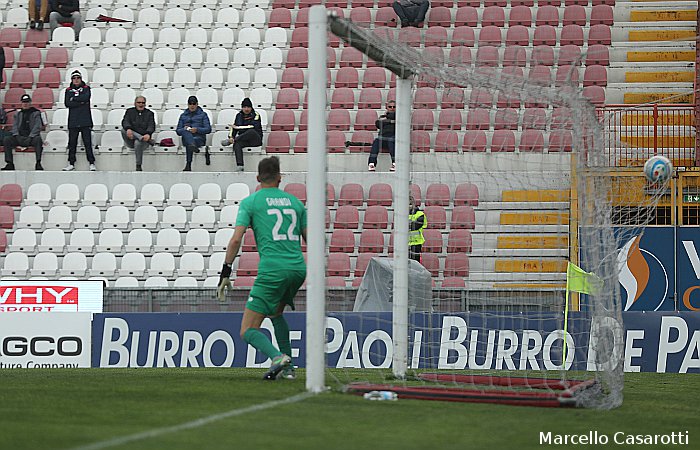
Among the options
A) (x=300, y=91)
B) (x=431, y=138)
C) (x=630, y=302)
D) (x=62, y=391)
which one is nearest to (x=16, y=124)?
(x=300, y=91)

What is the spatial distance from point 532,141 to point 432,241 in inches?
92.1

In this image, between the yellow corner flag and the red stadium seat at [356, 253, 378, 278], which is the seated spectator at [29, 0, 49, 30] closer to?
the red stadium seat at [356, 253, 378, 278]

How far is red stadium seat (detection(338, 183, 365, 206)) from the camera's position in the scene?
67.6ft

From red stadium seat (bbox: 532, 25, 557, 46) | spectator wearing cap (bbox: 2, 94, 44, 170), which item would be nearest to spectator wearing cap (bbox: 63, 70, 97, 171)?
spectator wearing cap (bbox: 2, 94, 44, 170)

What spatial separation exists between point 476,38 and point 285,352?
48.6 feet

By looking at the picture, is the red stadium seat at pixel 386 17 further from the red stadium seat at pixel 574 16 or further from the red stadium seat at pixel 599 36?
the red stadium seat at pixel 599 36

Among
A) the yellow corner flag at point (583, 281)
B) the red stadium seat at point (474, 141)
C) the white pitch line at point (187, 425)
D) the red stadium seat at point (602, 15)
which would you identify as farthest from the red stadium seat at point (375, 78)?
the white pitch line at point (187, 425)

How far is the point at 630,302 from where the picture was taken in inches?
752

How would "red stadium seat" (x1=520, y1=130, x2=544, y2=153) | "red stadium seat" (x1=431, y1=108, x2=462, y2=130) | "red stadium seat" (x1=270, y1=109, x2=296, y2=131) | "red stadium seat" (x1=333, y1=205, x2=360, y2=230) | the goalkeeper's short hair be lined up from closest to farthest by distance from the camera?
the goalkeeper's short hair < "red stadium seat" (x1=520, y1=130, x2=544, y2=153) < "red stadium seat" (x1=431, y1=108, x2=462, y2=130) < "red stadium seat" (x1=333, y1=205, x2=360, y2=230) < "red stadium seat" (x1=270, y1=109, x2=296, y2=131)

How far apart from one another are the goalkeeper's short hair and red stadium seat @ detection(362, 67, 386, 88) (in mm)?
13311

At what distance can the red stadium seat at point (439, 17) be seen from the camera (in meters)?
24.7

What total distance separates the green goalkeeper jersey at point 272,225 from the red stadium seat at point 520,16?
50.5ft

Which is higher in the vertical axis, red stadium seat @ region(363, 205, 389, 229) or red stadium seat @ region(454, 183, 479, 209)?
red stadium seat @ region(454, 183, 479, 209)

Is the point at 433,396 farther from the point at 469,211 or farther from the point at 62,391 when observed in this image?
the point at 469,211
